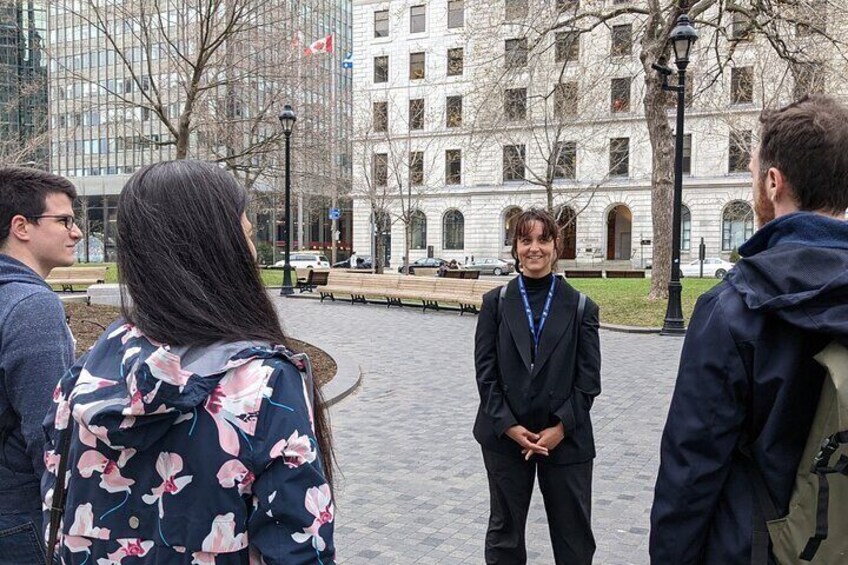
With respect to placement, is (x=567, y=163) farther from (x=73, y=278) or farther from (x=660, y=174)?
(x=73, y=278)

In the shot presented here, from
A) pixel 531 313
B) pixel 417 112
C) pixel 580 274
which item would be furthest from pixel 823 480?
pixel 417 112

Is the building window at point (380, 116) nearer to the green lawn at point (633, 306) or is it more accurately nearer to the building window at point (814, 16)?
the green lawn at point (633, 306)

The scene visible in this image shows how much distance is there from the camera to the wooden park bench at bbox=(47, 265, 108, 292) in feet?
76.5

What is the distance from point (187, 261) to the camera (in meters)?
1.61

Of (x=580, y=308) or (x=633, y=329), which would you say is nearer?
(x=580, y=308)

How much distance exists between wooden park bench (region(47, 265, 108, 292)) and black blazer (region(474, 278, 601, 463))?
22.4 metres

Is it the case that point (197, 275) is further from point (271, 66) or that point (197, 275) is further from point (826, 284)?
point (271, 66)

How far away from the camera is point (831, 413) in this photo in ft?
5.52

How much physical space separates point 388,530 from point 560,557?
1603 mm

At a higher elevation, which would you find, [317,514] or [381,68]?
[381,68]

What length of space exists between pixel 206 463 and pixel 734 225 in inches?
2090

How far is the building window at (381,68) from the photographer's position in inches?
2186

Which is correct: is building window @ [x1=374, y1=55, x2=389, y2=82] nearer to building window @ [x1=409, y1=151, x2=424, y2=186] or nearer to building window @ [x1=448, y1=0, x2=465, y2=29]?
building window @ [x1=448, y1=0, x2=465, y2=29]

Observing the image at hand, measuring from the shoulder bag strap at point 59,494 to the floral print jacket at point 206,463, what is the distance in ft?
0.42
